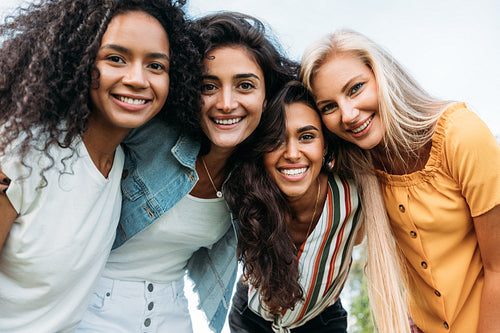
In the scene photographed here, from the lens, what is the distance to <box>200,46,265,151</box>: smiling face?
9.80 ft

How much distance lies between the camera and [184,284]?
3.27 metres

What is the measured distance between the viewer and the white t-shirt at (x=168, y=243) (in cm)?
292

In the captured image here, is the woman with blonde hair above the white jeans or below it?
above

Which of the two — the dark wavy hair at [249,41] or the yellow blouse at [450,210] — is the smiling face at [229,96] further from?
the yellow blouse at [450,210]

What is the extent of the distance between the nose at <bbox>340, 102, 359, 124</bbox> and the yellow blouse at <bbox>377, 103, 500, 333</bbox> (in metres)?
0.45

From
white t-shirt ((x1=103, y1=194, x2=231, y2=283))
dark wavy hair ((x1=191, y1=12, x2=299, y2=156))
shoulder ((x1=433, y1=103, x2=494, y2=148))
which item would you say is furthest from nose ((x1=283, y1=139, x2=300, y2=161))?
shoulder ((x1=433, y1=103, x2=494, y2=148))

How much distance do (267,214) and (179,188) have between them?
2.04 feet

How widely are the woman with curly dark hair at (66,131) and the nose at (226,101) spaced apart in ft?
1.31

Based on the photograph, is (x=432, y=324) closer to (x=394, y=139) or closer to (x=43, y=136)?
(x=394, y=139)

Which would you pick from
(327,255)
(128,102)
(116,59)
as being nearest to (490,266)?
(327,255)

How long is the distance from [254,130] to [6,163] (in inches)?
61.7

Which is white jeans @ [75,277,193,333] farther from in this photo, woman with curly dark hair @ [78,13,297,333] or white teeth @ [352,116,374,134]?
white teeth @ [352,116,374,134]

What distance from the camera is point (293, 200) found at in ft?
11.2

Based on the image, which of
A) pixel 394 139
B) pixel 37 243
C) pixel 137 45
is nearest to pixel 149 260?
pixel 37 243
